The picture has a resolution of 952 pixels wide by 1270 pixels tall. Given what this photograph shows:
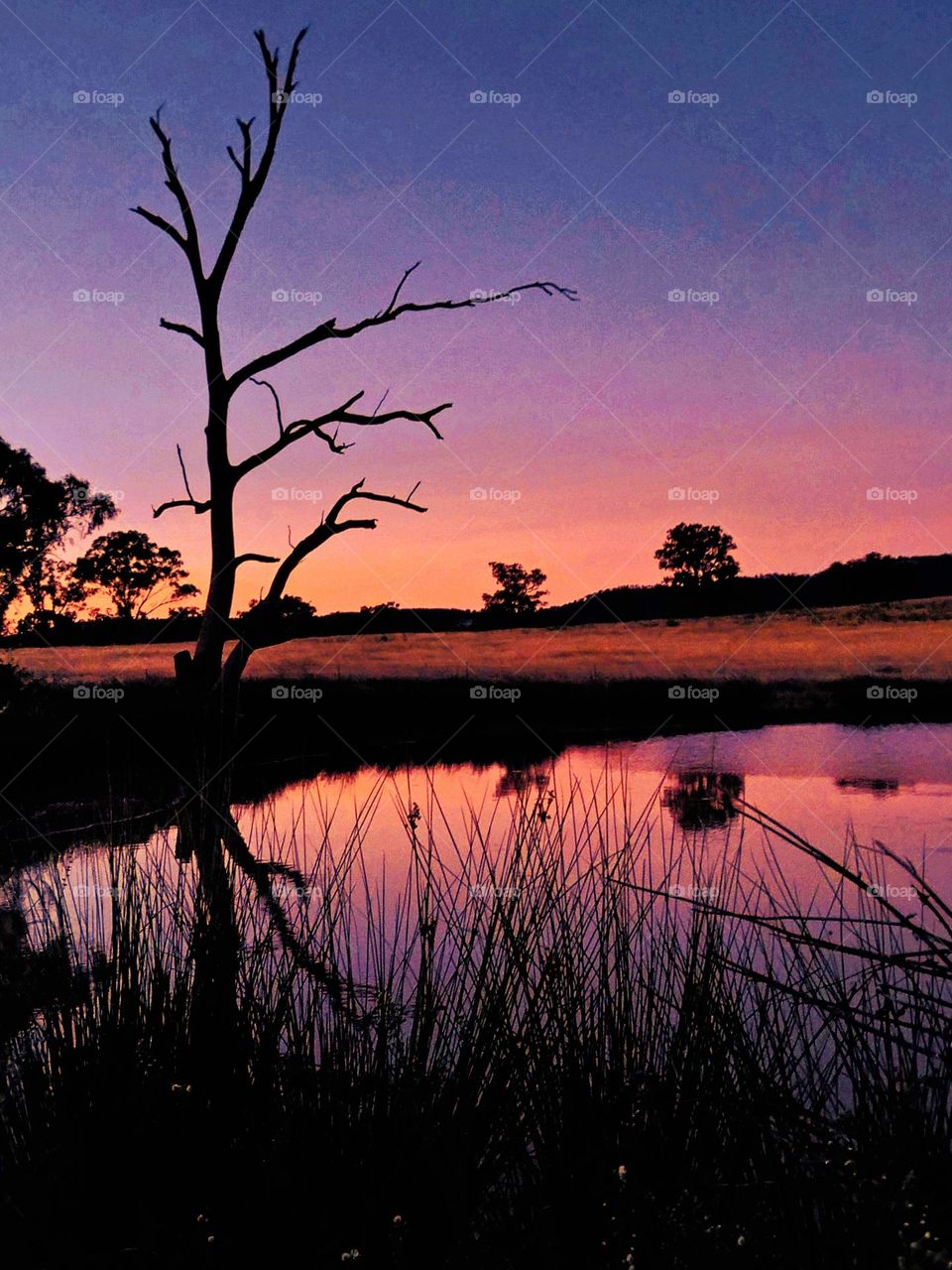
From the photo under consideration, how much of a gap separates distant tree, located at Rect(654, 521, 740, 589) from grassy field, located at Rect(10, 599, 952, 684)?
168 inches

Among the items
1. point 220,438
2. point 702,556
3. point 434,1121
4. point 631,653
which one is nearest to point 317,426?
point 220,438

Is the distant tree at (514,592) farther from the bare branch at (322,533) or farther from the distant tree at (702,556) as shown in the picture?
the bare branch at (322,533)

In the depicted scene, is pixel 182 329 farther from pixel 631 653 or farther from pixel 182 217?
pixel 631 653

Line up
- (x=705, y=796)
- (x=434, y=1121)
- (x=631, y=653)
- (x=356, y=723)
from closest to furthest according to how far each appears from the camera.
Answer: (x=434, y=1121)
(x=705, y=796)
(x=356, y=723)
(x=631, y=653)

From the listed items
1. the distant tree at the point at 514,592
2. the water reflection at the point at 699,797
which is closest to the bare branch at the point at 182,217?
the water reflection at the point at 699,797

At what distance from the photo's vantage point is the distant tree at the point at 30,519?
66.6ft

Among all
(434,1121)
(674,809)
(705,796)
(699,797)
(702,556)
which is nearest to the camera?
(434,1121)

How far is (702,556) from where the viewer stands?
171ft

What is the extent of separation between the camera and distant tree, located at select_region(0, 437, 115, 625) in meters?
20.3

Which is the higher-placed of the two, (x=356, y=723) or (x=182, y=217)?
(x=182, y=217)

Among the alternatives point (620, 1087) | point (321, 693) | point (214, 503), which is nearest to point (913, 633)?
point (321, 693)

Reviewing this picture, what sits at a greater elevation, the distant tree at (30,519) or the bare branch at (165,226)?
the bare branch at (165,226)

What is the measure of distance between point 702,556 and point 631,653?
16634 mm

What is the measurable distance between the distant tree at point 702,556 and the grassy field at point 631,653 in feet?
14.0
